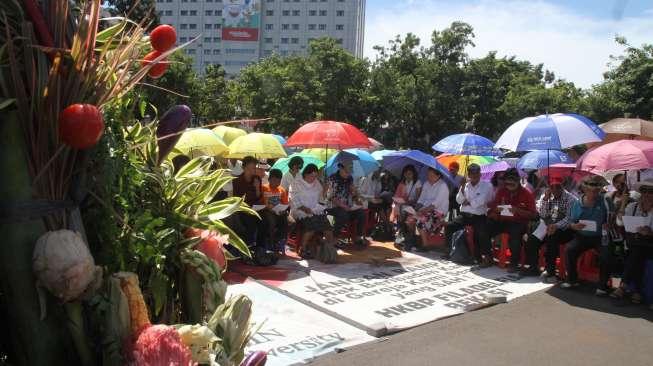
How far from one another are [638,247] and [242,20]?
3808 inches

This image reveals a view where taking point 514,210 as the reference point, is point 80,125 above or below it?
above

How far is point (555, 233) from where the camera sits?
7168 mm

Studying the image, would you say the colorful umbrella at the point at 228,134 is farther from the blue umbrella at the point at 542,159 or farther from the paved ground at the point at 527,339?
the paved ground at the point at 527,339

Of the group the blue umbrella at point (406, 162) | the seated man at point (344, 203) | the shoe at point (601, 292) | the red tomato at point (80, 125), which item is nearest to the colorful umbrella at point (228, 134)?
the seated man at point (344, 203)

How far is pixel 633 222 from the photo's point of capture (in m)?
6.19

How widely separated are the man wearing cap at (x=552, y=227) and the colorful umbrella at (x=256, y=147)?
3.94 m

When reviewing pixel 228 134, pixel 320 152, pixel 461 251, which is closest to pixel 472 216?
pixel 461 251

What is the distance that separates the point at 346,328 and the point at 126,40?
417 centimetres

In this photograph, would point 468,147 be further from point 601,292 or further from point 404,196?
point 601,292

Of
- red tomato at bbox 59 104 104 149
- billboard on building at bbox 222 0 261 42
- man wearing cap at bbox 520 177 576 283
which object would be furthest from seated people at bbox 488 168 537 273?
billboard on building at bbox 222 0 261 42

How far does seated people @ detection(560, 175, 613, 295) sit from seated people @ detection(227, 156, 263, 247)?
4216mm

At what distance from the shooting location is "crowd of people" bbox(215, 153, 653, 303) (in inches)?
260

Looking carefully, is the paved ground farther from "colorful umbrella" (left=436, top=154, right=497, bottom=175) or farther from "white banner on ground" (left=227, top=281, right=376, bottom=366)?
"colorful umbrella" (left=436, top=154, right=497, bottom=175)

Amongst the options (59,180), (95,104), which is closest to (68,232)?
(59,180)
